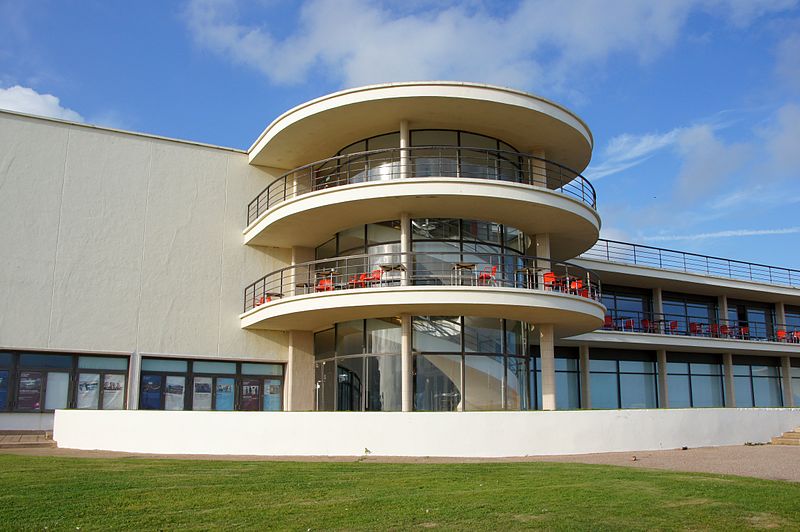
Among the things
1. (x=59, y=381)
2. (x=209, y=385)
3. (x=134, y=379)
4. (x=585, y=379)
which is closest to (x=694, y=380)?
(x=585, y=379)

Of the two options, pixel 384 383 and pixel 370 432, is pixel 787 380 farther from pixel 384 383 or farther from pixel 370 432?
pixel 370 432

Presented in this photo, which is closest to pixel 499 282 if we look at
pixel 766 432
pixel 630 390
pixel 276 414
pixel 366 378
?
pixel 366 378

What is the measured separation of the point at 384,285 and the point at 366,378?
8.89 ft

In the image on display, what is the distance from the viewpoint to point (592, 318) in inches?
941

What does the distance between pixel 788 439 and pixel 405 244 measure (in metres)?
13.2

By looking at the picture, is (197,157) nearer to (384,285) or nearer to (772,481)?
(384,285)

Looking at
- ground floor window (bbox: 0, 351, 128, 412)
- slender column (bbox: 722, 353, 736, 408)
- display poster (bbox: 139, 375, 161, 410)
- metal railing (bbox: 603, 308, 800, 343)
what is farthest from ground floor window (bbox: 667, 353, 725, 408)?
ground floor window (bbox: 0, 351, 128, 412)

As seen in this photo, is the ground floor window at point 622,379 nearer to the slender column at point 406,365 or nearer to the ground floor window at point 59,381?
the slender column at point 406,365

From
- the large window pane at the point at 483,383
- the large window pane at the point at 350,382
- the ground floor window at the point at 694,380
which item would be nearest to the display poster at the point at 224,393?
the large window pane at the point at 350,382

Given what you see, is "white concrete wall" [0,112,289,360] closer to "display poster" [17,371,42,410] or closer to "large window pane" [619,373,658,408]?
"display poster" [17,371,42,410]

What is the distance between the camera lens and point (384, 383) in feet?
73.3

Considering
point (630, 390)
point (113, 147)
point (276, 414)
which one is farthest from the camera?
point (630, 390)

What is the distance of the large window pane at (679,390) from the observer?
3625cm

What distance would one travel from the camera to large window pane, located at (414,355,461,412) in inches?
859
